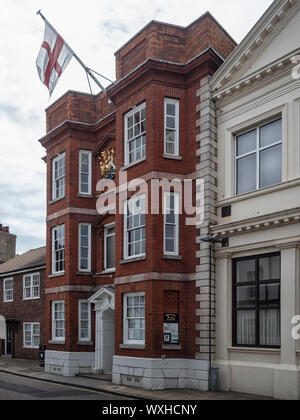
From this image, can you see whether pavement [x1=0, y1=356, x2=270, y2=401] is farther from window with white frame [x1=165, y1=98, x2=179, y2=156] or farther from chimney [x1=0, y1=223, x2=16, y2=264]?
chimney [x1=0, y1=223, x2=16, y2=264]

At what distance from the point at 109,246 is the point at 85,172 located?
12.2ft

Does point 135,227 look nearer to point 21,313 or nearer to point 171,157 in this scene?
point 171,157

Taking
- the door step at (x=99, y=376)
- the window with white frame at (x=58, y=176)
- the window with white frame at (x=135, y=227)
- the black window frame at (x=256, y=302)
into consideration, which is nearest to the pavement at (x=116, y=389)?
the door step at (x=99, y=376)

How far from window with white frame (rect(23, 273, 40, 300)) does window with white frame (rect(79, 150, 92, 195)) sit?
34.6ft

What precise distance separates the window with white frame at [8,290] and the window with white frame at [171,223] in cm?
2138

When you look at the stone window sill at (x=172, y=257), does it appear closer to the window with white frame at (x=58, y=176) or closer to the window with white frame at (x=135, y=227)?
the window with white frame at (x=135, y=227)

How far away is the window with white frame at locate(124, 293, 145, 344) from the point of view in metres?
21.3

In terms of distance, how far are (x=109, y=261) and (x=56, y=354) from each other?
194 inches

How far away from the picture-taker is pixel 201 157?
2072 centimetres

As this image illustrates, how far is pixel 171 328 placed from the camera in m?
20.5

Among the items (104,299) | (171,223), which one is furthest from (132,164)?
(104,299)

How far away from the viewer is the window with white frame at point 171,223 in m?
21.0

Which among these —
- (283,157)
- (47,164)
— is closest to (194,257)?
(283,157)

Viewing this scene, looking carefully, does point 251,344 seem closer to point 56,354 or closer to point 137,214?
point 137,214
